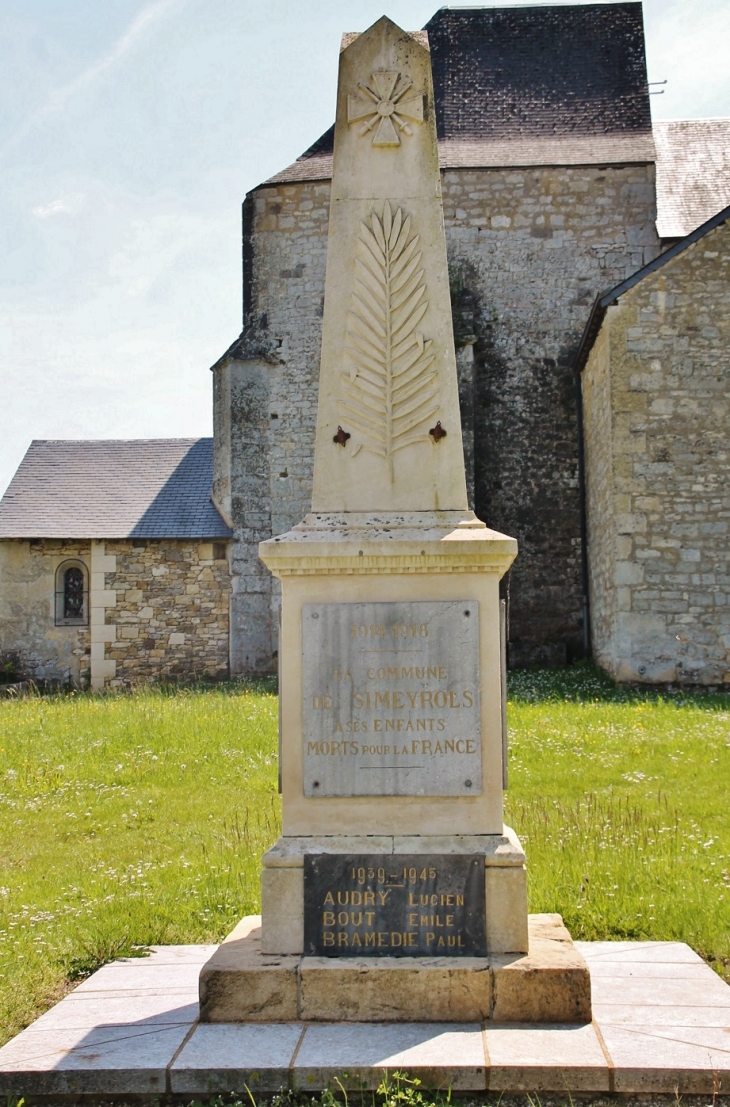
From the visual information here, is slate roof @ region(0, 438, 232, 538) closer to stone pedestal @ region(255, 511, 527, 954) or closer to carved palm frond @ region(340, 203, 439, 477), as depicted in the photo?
carved palm frond @ region(340, 203, 439, 477)

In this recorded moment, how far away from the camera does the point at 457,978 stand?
11.4ft

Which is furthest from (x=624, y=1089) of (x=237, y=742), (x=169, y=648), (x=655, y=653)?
(x=169, y=648)

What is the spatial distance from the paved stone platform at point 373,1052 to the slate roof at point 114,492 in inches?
520

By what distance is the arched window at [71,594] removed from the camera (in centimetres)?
1689

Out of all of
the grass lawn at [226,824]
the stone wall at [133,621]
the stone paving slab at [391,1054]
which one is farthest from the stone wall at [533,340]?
the stone paving slab at [391,1054]

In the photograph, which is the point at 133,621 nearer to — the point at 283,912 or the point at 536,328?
the point at 536,328

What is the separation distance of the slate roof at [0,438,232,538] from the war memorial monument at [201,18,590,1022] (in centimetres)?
1256

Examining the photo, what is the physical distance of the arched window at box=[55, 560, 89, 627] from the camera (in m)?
16.9

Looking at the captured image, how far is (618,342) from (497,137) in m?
6.24

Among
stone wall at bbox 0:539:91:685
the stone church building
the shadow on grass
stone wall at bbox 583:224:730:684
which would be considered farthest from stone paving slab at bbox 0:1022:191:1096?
stone wall at bbox 0:539:91:685

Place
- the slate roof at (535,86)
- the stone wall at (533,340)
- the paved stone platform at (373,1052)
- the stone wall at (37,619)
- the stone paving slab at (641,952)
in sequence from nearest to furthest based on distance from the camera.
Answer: the paved stone platform at (373,1052) < the stone paving slab at (641,952) < the stone wall at (533,340) < the slate roof at (535,86) < the stone wall at (37,619)

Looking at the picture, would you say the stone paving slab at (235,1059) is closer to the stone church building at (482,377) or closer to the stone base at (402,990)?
the stone base at (402,990)

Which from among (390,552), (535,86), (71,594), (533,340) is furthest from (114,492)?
(390,552)

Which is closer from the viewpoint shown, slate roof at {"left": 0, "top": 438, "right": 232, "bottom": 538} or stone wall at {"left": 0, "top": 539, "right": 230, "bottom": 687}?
stone wall at {"left": 0, "top": 539, "right": 230, "bottom": 687}
